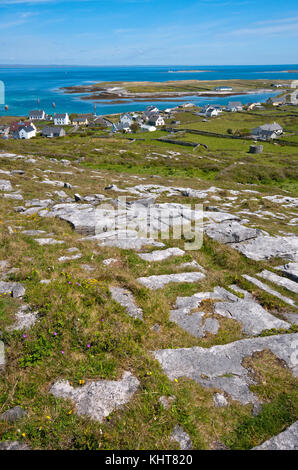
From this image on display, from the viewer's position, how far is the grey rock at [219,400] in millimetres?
5688

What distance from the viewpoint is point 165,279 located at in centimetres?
1008

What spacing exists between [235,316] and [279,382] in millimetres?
2470

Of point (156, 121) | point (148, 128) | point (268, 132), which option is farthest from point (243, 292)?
point (156, 121)

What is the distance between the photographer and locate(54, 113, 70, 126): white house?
120 m

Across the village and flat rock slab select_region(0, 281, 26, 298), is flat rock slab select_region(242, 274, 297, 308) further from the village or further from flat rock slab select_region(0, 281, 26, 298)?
the village

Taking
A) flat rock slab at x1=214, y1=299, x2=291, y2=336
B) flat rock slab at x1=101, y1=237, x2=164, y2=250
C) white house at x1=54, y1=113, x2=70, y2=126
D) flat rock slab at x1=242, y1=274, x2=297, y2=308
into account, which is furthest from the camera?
white house at x1=54, y1=113, x2=70, y2=126

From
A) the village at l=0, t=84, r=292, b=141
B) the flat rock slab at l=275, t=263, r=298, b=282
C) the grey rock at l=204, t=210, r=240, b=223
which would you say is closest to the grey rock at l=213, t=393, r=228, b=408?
the flat rock slab at l=275, t=263, r=298, b=282

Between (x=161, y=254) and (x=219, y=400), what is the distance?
672 centimetres

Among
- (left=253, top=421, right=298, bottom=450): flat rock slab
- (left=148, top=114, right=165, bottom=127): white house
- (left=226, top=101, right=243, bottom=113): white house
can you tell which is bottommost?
(left=253, top=421, right=298, bottom=450): flat rock slab

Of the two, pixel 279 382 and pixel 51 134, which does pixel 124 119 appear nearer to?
pixel 51 134

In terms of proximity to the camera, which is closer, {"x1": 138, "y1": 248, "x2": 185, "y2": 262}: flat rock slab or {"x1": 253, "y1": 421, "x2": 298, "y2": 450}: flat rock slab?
{"x1": 253, "y1": 421, "x2": 298, "y2": 450}: flat rock slab

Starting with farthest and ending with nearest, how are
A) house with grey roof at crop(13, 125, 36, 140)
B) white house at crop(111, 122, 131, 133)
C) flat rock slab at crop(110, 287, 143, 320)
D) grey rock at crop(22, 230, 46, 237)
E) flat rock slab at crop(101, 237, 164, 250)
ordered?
white house at crop(111, 122, 131, 133), house with grey roof at crop(13, 125, 36, 140), grey rock at crop(22, 230, 46, 237), flat rock slab at crop(101, 237, 164, 250), flat rock slab at crop(110, 287, 143, 320)

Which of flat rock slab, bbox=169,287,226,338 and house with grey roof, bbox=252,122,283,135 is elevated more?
house with grey roof, bbox=252,122,283,135

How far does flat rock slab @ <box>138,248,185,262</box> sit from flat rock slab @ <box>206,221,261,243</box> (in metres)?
2.65
